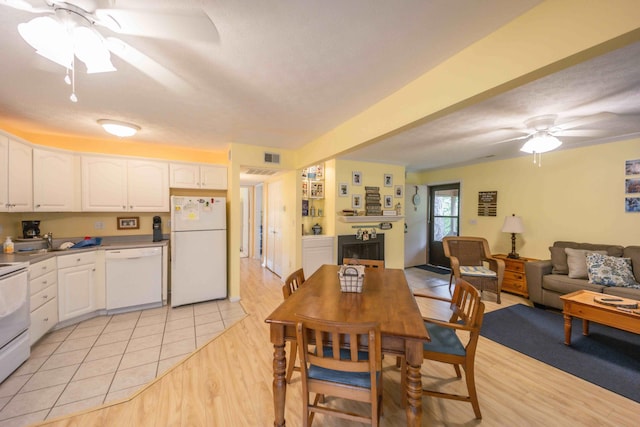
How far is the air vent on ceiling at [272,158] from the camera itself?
3.83 m

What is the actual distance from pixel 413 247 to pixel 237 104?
17.2ft

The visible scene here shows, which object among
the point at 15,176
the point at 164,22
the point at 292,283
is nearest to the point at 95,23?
the point at 164,22

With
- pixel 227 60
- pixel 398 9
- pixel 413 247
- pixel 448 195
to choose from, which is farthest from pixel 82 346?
pixel 448 195

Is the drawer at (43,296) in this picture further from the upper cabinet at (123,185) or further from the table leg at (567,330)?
the table leg at (567,330)

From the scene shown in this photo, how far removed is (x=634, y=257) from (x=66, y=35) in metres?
5.71

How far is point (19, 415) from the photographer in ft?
5.41

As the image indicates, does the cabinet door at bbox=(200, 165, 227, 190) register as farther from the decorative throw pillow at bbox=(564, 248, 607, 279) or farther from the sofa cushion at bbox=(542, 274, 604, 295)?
the decorative throw pillow at bbox=(564, 248, 607, 279)

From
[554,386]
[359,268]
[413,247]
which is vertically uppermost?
[359,268]

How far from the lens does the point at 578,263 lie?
3363 mm

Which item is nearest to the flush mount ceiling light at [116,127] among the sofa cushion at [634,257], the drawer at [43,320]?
the drawer at [43,320]

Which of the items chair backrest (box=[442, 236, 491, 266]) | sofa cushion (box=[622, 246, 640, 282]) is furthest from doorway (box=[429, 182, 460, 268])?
sofa cushion (box=[622, 246, 640, 282])

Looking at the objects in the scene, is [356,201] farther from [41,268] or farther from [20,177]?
[20,177]

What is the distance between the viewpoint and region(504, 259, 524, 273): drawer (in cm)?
397

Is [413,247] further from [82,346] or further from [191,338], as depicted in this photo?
[82,346]
